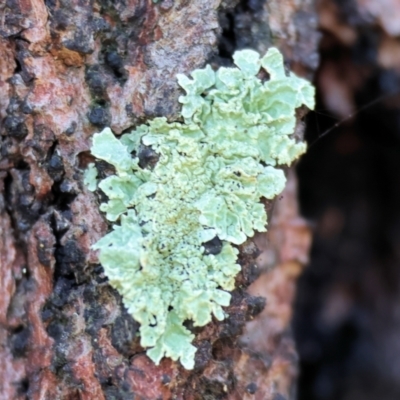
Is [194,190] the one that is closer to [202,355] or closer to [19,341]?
[202,355]

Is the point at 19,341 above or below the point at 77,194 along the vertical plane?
below

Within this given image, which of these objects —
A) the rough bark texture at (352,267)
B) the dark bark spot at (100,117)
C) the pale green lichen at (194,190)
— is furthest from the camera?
the rough bark texture at (352,267)

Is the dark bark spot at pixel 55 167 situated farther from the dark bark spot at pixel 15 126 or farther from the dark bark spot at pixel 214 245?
the dark bark spot at pixel 214 245

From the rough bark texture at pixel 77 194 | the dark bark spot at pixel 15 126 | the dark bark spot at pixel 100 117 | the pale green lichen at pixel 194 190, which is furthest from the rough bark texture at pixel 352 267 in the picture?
the dark bark spot at pixel 15 126

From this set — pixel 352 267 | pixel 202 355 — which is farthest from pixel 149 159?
pixel 352 267

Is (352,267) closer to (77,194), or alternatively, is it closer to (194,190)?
(194,190)

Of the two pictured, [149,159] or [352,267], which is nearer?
[149,159]

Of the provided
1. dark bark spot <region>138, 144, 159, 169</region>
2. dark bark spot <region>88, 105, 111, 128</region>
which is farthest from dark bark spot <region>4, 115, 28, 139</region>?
dark bark spot <region>138, 144, 159, 169</region>

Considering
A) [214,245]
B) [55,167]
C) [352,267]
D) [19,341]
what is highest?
[55,167]
